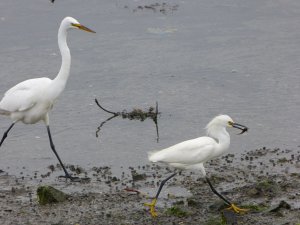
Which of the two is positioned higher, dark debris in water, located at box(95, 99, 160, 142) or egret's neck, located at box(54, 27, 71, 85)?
egret's neck, located at box(54, 27, 71, 85)

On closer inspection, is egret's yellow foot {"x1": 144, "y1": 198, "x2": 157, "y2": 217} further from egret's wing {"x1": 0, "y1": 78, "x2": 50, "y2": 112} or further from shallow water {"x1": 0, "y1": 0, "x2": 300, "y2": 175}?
egret's wing {"x1": 0, "y1": 78, "x2": 50, "y2": 112}

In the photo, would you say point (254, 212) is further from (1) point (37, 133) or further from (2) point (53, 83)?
(1) point (37, 133)

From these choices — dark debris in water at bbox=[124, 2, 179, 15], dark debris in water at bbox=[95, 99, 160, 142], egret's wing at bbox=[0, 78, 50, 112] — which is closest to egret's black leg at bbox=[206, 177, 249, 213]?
egret's wing at bbox=[0, 78, 50, 112]

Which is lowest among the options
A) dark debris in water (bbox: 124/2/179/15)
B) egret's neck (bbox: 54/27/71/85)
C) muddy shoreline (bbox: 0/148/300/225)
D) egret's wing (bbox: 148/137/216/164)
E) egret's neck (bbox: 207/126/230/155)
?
muddy shoreline (bbox: 0/148/300/225)

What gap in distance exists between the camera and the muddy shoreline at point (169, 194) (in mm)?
8070

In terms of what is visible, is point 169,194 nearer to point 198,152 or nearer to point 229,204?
point 198,152

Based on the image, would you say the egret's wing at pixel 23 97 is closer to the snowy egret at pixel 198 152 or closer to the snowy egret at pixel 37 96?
the snowy egret at pixel 37 96

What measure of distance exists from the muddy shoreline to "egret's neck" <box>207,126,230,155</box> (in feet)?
1.91

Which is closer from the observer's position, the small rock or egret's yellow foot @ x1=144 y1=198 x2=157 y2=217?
egret's yellow foot @ x1=144 y1=198 x2=157 y2=217

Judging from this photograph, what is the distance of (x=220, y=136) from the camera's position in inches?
→ 338

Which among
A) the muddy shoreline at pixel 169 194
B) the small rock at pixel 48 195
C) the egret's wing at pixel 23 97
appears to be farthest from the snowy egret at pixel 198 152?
the egret's wing at pixel 23 97

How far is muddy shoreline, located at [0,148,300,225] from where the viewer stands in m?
8.07

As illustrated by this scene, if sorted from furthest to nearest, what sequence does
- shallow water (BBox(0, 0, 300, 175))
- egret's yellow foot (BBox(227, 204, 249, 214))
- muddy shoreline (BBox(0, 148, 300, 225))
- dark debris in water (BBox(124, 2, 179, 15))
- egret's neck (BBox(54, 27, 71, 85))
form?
1. dark debris in water (BBox(124, 2, 179, 15))
2. shallow water (BBox(0, 0, 300, 175))
3. egret's neck (BBox(54, 27, 71, 85))
4. egret's yellow foot (BBox(227, 204, 249, 214))
5. muddy shoreline (BBox(0, 148, 300, 225))

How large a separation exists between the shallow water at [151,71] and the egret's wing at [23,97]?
2.26 feet
